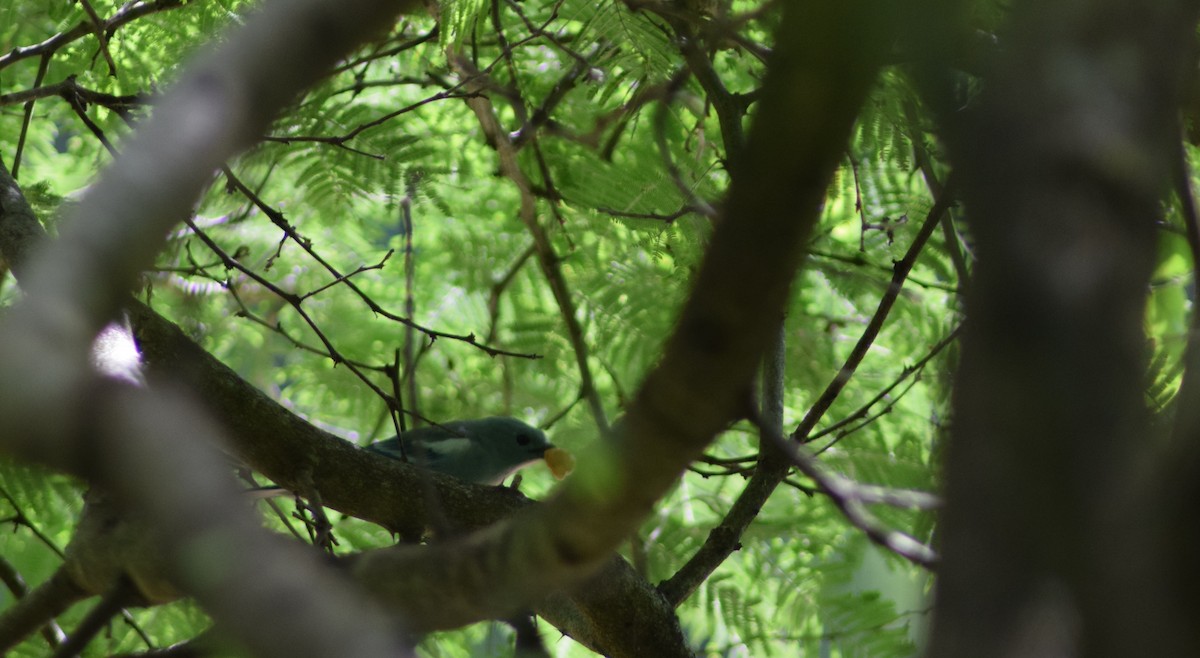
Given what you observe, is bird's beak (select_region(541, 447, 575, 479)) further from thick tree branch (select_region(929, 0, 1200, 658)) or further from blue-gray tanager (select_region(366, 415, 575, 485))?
thick tree branch (select_region(929, 0, 1200, 658))

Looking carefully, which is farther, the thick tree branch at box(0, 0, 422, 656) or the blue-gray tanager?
the blue-gray tanager

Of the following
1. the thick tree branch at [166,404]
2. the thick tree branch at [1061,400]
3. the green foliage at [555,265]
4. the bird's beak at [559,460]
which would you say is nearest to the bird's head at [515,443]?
the bird's beak at [559,460]

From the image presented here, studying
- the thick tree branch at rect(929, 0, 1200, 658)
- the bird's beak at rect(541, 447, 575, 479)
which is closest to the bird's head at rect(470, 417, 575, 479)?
the bird's beak at rect(541, 447, 575, 479)

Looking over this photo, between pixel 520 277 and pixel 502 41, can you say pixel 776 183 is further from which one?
pixel 520 277

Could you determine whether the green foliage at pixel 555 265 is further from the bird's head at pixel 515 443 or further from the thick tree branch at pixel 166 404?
the thick tree branch at pixel 166 404

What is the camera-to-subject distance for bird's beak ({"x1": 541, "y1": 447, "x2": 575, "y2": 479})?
4734 mm

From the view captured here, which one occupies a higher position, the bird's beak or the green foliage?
the green foliage

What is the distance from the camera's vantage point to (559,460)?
4.77m

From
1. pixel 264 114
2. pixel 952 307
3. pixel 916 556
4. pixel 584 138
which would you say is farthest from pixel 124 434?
pixel 952 307

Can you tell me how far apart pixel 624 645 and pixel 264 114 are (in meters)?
2.22

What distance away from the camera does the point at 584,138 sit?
4152mm

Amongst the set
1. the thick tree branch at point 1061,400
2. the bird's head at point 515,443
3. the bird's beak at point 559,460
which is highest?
the bird's head at point 515,443

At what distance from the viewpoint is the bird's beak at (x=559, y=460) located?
15.5 ft

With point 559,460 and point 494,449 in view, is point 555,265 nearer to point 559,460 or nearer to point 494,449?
point 559,460
